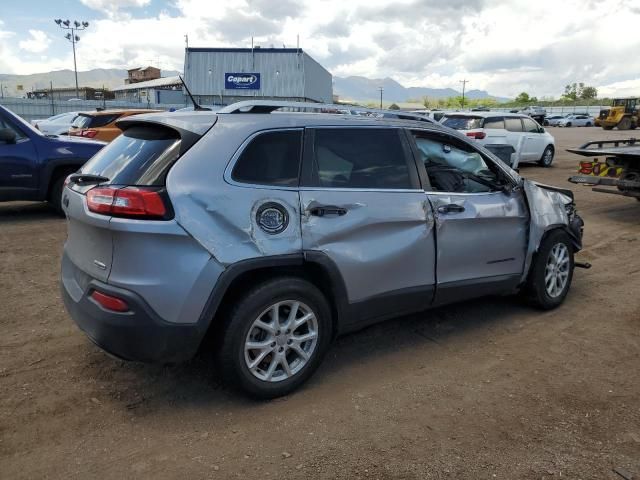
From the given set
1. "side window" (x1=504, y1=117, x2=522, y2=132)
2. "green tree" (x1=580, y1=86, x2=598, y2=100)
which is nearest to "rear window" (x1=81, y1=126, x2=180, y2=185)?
"side window" (x1=504, y1=117, x2=522, y2=132)

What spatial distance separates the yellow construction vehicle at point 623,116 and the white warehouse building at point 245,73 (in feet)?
82.9

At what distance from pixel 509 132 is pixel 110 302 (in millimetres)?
14071

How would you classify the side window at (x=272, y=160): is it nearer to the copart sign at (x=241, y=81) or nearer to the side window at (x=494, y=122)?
the side window at (x=494, y=122)

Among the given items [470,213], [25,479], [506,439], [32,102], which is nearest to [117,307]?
[25,479]

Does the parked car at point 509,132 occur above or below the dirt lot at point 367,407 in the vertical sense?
above

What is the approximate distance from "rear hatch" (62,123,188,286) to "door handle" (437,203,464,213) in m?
1.85

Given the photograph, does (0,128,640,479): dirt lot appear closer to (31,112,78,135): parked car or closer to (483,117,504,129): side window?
(483,117,504,129): side window

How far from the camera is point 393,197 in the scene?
371cm

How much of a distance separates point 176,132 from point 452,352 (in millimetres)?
2500


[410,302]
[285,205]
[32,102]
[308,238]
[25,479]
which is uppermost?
[32,102]

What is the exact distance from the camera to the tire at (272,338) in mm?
3094

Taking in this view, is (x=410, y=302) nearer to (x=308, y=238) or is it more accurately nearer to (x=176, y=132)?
(x=308, y=238)

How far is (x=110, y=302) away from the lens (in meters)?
2.97

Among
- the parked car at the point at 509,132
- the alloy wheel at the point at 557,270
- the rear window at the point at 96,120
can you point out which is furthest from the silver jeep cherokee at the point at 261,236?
the parked car at the point at 509,132
